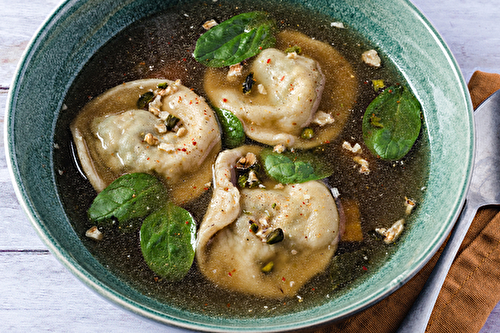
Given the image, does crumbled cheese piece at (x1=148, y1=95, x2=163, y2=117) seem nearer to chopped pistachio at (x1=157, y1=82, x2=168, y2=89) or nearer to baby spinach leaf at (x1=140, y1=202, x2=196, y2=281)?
chopped pistachio at (x1=157, y1=82, x2=168, y2=89)

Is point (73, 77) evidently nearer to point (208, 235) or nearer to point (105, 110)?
point (105, 110)

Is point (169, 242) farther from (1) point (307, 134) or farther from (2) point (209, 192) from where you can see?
(1) point (307, 134)

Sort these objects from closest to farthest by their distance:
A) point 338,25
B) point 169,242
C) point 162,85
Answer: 1. point 169,242
2. point 162,85
3. point 338,25

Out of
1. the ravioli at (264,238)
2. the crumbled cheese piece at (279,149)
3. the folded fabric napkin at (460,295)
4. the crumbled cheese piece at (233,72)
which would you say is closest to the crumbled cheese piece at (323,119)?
the crumbled cheese piece at (279,149)

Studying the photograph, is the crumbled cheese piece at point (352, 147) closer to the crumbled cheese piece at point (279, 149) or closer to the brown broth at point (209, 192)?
the brown broth at point (209, 192)

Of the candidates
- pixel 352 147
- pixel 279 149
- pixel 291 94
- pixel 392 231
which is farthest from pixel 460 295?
pixel 291 94

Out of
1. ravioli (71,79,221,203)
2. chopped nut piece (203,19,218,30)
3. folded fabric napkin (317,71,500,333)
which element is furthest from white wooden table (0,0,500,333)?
chopped nut piece (203,19,218,30)
